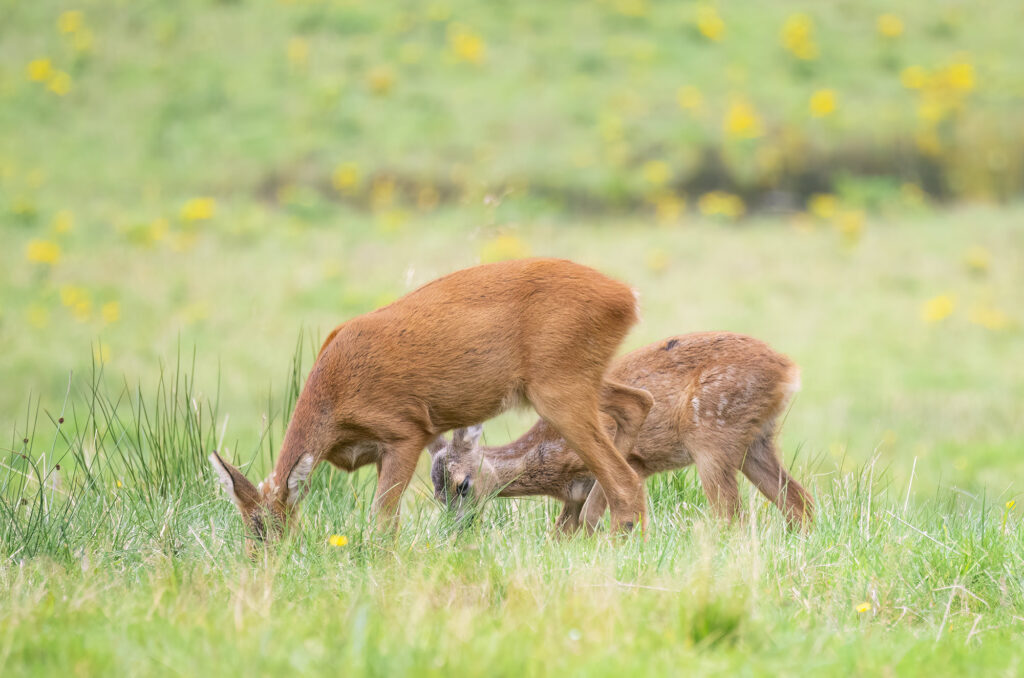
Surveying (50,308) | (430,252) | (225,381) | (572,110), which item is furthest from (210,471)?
(572,110)

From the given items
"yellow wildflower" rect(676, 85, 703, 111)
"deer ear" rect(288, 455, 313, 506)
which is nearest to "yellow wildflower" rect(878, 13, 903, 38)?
"yellow wildflower" rect(676, 85, 703, 111)

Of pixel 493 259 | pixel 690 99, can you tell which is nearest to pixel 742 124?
pixel 690 99

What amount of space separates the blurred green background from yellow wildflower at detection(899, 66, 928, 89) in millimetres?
61

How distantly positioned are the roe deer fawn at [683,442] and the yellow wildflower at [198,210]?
822 cm

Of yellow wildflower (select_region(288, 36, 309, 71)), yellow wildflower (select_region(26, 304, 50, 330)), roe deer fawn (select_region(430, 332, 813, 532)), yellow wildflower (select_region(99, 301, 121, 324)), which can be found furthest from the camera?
yellow wildflower (select_region(288, 36, 309, 71))

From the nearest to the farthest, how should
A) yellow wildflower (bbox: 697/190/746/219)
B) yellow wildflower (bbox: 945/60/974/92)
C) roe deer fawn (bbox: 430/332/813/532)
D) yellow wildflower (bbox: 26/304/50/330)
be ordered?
roe deer fawn (bbox: 430/332/813/532) → yellow wildflower (bbox: 26/304/50/330) → yellow wildflower (bbox: 697/190/746/219) → yellow wildflower (bbox: 945/60/974/92)

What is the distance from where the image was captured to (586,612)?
3.97 metres

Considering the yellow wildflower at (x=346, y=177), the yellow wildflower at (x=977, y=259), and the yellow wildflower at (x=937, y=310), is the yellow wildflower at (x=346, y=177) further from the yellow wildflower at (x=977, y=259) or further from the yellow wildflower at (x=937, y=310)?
the yellow wildflower at (x=977, y=259)

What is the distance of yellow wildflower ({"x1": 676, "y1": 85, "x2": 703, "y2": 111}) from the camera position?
55.7 feet

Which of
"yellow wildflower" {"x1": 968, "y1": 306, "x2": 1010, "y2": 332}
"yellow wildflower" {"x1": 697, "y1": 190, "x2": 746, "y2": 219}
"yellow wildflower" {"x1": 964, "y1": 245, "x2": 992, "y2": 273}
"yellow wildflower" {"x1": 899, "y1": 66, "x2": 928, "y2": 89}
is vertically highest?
"yellow wildflower" {"x1": 899, "y1": 66, "x2": 928, "y2": 89}

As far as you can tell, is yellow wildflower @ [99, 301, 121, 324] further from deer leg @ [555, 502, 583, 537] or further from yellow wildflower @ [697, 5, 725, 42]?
yellow wildflower @ [697, 5, 725, 42]

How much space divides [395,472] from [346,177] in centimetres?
991

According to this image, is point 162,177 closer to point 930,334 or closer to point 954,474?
point 930,334

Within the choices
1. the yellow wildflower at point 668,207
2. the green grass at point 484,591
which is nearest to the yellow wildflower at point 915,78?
the yellow wildflower at point 668,207
